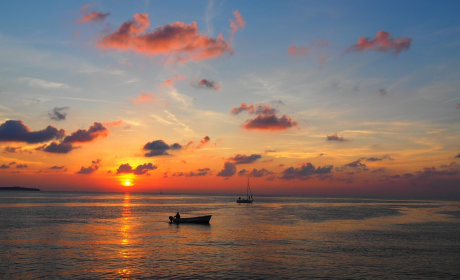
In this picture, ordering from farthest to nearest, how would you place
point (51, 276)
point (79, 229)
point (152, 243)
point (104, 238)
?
point (79, 229), point (104, 238), point (152, 243), point (51, 276)

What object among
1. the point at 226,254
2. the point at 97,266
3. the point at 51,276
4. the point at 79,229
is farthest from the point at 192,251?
the point at 79,229

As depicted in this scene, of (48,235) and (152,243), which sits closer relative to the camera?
(152,243)

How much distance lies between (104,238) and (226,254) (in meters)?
22.5

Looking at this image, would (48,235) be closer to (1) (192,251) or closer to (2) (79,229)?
(2) (79,229)

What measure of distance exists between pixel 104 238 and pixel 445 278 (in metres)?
45.5

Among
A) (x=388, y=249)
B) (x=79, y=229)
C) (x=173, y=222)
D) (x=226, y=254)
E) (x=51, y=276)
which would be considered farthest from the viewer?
(x=173, y=222)

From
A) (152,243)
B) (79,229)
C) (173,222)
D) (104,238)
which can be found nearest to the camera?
(152,243)

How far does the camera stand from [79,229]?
6700cm

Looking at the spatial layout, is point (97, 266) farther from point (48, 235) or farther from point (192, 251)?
point (48, 235)

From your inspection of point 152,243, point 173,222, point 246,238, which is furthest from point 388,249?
point 173,222

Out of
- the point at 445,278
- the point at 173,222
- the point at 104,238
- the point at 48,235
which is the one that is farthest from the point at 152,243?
the point at 445,278

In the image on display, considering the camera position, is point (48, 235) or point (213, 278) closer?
point (213, 278)

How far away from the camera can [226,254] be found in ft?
145

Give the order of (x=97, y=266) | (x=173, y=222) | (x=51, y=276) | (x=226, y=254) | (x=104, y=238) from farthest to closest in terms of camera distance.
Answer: (x=173, y=222) → (x=104, y=238) → (x=226, y=254) → (x=97, y=266) → (x=51, y=276)
